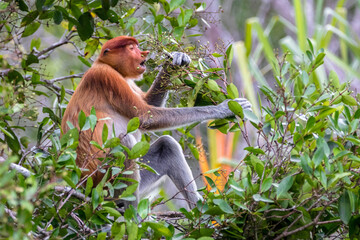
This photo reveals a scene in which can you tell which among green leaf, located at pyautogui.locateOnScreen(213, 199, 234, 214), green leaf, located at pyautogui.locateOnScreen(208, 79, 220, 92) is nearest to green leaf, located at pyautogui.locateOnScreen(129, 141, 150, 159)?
green leaf, located at pyautogui.locateOnScreen(213, 199, 234, 214)

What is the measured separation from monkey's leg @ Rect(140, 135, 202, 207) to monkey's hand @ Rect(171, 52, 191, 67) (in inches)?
22.1

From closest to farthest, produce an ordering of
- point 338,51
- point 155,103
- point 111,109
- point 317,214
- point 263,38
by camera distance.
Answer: point 317,214
point 111,109
point 155,103
point 263,38
point 338,51

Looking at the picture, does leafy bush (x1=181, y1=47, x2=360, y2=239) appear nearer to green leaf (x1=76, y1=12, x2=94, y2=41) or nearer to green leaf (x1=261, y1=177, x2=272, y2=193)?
green leaf (x1=261, y1=177, x2=272, y2=193)

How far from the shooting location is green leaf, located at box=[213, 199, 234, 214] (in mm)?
1708

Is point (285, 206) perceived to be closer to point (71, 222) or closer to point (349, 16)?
point (71, 222)

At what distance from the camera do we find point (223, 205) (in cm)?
172

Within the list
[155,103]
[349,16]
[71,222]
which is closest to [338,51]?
[349,16]

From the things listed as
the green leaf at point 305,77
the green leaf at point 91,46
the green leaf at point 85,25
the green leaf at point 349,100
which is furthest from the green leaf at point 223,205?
the green leaf at point 91,46

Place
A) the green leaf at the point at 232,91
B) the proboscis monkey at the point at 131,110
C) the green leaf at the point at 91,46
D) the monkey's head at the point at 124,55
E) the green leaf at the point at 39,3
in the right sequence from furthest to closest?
the green leaf at the point at 91,46 < the monkey's head at the point at 124,55 < the proboscis monkey at the point at 131,110 < the green leaf at the point at 39,3 < the green leaf at the point at 232,91

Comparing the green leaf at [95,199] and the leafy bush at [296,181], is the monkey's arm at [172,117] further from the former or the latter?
the green leaf at [95,199]

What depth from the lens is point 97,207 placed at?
1.68m

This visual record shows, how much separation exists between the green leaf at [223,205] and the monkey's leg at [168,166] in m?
0.99

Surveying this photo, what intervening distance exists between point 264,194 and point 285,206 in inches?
3.4

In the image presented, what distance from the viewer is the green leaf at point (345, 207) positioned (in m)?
1.60
